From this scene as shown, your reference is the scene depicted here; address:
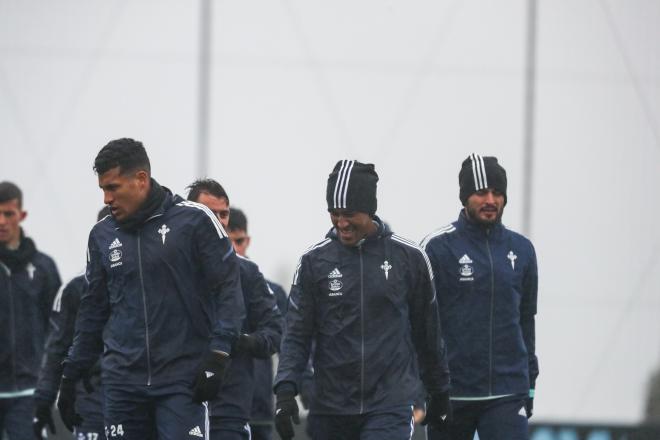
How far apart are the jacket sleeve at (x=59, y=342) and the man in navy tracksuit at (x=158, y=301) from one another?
1.55 m

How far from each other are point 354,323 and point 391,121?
8.29m

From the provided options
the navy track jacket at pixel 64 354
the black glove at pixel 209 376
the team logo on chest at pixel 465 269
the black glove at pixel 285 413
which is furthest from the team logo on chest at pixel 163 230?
the team logo on chest at pixel 465 269

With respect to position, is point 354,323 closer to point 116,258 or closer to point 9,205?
point 116,258

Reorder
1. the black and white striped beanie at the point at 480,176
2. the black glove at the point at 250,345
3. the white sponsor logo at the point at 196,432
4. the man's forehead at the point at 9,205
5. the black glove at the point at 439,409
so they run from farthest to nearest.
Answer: the man's forehead at the point at 9,205, the black and white striped beanie at the point at 480,176, the black glove at the point at 250,345, the black glove at the point at 439,409, the white sponsor logo at the point at 196,432

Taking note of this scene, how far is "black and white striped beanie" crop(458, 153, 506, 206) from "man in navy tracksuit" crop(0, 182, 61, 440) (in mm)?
3455

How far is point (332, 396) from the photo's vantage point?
828cm

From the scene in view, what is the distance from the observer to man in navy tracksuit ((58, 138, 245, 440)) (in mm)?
7984

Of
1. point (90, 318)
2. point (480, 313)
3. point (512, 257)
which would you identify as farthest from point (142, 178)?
point (512, 257)

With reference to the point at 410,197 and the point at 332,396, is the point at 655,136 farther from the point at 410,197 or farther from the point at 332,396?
the point at 332,396

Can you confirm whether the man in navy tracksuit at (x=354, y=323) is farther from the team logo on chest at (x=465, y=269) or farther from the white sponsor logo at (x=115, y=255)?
the white sponsor logo at (x=115, y=255)

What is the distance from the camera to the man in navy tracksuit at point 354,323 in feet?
27.1

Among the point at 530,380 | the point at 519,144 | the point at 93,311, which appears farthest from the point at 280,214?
the point at 93,311

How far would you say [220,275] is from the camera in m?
8.09

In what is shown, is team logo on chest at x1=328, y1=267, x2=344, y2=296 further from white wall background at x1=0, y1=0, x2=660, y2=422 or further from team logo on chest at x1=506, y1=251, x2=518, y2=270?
white wall background at x1=0, y1=0, x2=660, y2=422
